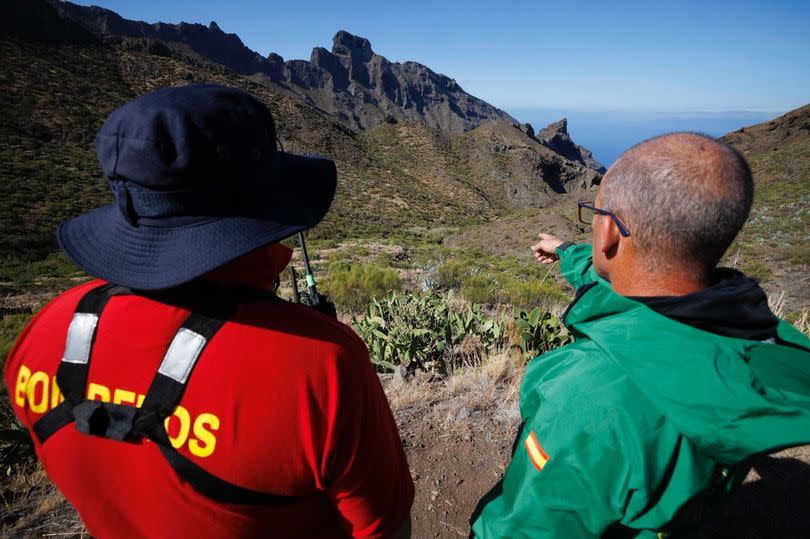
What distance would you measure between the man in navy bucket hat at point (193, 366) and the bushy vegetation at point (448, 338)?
10.6 ft

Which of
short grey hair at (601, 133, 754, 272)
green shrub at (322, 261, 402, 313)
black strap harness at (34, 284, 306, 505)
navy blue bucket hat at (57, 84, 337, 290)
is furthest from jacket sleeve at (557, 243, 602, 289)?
green shrub at (322, 261, 402, 313)

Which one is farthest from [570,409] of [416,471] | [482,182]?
[482,182]

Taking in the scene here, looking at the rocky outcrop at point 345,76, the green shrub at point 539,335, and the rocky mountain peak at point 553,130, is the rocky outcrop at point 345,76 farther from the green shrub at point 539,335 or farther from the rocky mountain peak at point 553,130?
the green shrub at point 539,335

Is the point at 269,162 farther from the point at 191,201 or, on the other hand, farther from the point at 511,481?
the point at 511,481

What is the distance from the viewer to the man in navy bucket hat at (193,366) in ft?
3.01

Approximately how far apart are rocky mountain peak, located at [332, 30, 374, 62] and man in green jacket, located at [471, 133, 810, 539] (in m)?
160

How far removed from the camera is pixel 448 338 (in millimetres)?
4762

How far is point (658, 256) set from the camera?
1249 mm

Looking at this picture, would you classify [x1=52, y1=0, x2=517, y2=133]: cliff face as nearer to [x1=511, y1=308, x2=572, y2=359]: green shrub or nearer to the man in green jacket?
[x1=511, y1=308, x2=572, y2=359]: green shrub

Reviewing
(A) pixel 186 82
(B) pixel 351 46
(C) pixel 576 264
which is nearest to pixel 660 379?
(C) pixel 576 264

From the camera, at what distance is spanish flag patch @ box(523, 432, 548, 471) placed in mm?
1156

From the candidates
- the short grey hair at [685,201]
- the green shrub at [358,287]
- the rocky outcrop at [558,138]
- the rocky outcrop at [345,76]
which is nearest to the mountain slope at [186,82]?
the green shrub at [358,287]

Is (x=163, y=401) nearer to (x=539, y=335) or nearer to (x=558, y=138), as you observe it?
(x=539, y=335)

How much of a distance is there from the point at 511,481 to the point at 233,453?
0.85 metres
